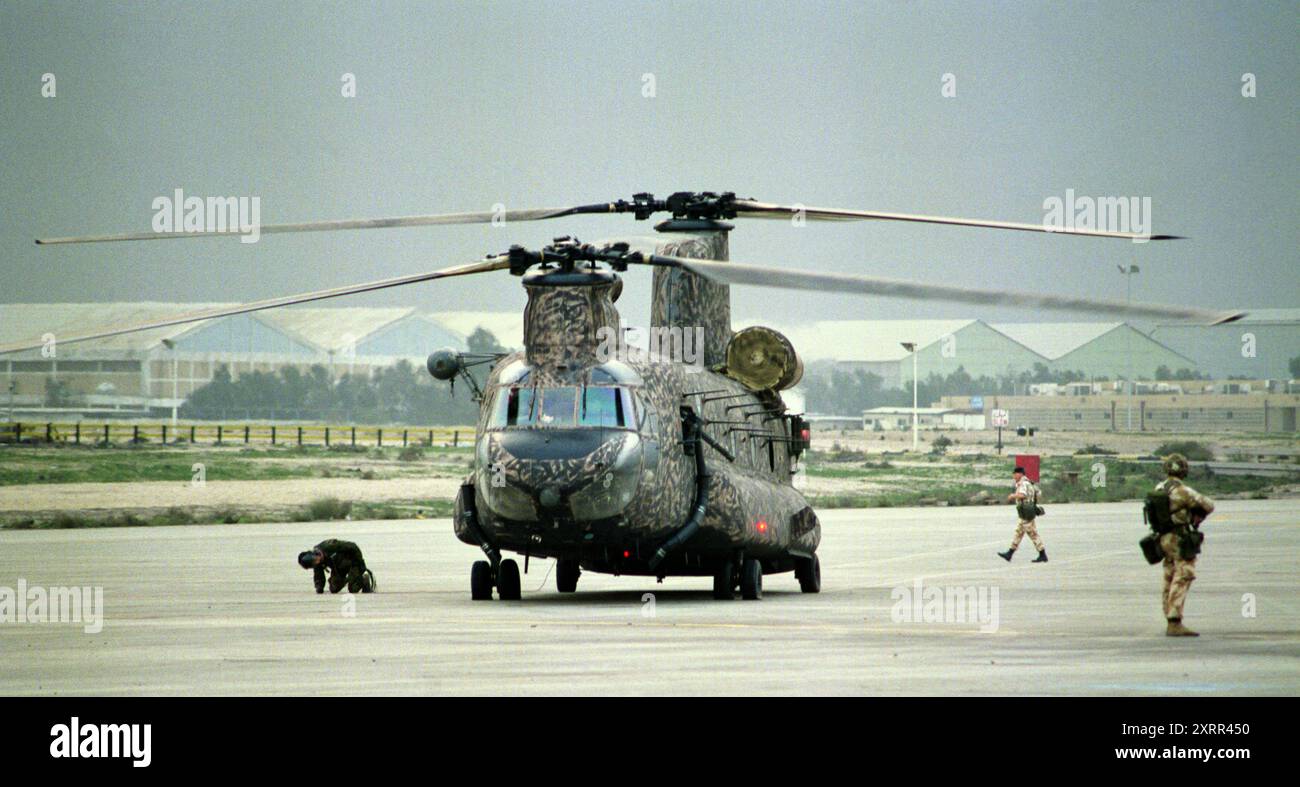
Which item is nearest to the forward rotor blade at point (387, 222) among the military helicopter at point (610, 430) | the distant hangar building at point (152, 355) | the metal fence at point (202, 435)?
the military helicopter at point (610, 430)

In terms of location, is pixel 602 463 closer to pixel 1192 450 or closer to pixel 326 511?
pixel 326 511

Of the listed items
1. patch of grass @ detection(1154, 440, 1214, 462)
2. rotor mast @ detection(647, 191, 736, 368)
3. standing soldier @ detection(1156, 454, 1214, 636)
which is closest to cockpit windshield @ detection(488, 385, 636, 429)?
rotor mast @ detection(647, 191, 736, 368)

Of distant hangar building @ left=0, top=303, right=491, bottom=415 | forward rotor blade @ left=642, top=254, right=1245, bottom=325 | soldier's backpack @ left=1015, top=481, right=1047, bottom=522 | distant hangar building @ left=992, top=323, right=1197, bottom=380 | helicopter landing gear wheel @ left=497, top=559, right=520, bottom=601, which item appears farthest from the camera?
distant hangar building @ left=992, top=323, right=1197, bottom=380

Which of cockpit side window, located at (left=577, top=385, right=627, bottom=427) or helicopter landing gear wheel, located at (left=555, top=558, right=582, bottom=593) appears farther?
helicopter landing gear wheel, located at (left=555, top=558, right=582, bottom=593)

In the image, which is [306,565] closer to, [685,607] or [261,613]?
[261,613]

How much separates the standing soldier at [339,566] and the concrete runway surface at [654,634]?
1.28 ft

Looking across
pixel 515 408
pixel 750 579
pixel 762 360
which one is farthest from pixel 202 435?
pixel 515 408

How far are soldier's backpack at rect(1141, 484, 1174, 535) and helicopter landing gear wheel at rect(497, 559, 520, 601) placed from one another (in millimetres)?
8901

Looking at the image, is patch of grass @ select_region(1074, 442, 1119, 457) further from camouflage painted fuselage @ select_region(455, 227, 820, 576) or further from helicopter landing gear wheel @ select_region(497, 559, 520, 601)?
helicopter landing gear wheel @ select_region(497, 559, 520, 601)

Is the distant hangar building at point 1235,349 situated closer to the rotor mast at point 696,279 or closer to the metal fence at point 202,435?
the metal fence at point 202,435

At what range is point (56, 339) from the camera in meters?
16.7

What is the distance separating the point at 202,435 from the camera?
87.6 metres

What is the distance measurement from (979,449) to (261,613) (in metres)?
90.9

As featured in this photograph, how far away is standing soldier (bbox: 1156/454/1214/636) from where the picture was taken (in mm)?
18062
